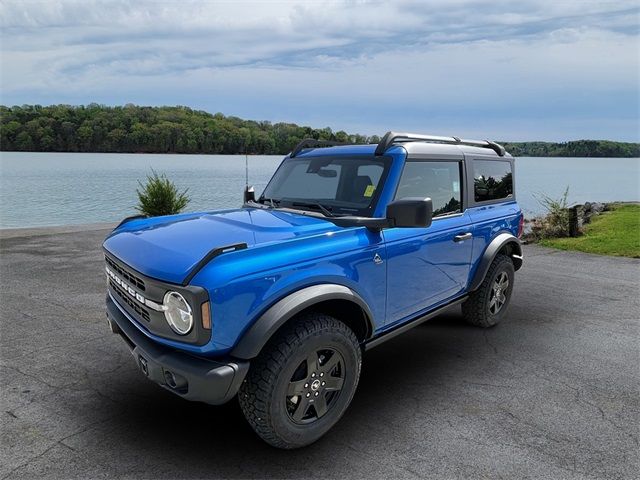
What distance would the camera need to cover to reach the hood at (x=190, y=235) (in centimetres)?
267

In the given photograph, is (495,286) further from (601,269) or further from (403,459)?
(601,269)

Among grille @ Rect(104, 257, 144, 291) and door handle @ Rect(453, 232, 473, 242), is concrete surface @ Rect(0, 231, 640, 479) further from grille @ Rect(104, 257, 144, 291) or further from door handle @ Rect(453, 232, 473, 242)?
door handle @ Rect(453, 232, 473, 242)

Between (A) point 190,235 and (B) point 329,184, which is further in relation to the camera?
(B) point 329,184

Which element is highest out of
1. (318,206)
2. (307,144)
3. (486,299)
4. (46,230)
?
(307,144)

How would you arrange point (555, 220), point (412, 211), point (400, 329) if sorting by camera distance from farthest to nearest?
point (555, 220) < point (400, 329) < point (412, 211)

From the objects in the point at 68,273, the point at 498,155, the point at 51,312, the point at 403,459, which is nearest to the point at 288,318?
the point at 403,459

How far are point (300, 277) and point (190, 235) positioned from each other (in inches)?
32.3

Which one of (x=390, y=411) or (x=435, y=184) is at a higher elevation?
(x=435, y=184)

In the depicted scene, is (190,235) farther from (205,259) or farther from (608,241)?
(608,241)

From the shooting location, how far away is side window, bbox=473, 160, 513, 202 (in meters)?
4.74

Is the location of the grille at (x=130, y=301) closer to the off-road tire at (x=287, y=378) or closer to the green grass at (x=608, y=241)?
the off-road tire at (x=287, y=378)

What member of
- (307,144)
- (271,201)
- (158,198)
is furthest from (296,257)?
(158,198)

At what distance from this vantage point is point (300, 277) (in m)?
2.79

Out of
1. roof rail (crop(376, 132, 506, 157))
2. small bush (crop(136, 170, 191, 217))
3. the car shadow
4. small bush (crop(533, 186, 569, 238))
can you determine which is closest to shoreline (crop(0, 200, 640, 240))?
small bush (crop(136, 170, 191, 217))
